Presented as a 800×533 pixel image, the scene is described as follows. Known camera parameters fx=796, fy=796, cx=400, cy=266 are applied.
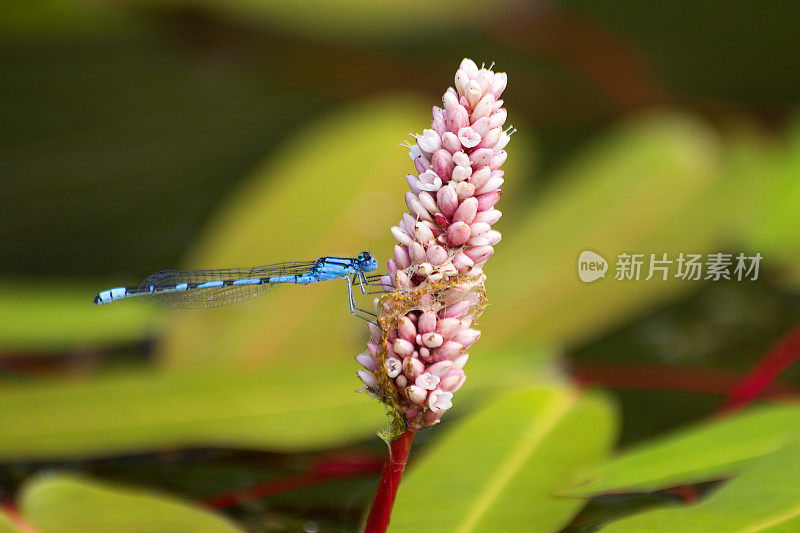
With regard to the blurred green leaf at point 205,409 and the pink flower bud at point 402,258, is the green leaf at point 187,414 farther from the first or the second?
the pink flower bud at point 402,258

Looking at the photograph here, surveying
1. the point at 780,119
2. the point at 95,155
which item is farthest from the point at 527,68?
the point at 95,155

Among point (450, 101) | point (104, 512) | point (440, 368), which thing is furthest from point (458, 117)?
point (104, 512)

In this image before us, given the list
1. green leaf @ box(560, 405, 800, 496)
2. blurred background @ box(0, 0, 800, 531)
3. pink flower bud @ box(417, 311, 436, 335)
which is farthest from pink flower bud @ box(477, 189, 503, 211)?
blurred background @ box(0, 0, 800, 531)

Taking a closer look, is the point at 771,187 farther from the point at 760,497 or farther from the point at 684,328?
the point at 760,497

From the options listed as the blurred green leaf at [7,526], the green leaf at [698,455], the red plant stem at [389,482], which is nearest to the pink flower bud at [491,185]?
the red plant stem at [389,482]

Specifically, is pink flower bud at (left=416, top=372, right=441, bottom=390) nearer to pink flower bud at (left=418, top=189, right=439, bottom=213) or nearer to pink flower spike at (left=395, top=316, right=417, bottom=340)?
pink flower spike at (left=395, top=316, right=417, bottom=340)

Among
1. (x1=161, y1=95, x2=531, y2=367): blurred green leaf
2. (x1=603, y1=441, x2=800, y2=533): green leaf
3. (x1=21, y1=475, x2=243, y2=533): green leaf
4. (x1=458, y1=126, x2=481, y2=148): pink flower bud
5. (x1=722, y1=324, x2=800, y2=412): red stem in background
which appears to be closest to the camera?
(x1=458, y1=126, x2=481, y2=148): pink flower bud
